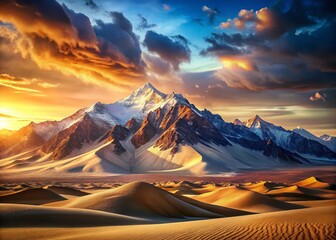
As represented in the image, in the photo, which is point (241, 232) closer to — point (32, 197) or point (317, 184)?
point (32, 197)

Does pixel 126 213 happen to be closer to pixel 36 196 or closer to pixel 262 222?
pixel 262 222

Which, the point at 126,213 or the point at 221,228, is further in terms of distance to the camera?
the point at 126,213

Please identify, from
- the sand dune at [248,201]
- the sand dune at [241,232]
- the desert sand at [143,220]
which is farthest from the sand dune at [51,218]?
the sand dune at [248,201]

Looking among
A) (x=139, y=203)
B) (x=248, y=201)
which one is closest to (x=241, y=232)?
(x=139, y=203)

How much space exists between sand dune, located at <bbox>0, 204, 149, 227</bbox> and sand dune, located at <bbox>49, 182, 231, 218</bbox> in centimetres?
833

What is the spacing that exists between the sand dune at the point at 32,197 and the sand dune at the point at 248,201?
3120 centimetres

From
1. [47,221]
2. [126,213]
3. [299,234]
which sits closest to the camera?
[299,234]

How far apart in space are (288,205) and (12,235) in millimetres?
54103

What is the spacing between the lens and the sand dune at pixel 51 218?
26031 millimetres

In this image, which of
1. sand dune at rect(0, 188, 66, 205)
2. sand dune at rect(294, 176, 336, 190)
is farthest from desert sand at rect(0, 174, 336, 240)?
sand dune at rect(294, 176, 336, 190)

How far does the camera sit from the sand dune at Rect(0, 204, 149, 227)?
26.0 m

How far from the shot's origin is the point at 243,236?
18.2 meters

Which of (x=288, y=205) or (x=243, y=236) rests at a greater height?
(x=243, y=236)

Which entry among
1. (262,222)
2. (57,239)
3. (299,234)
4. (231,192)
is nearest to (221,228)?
(262,222)
